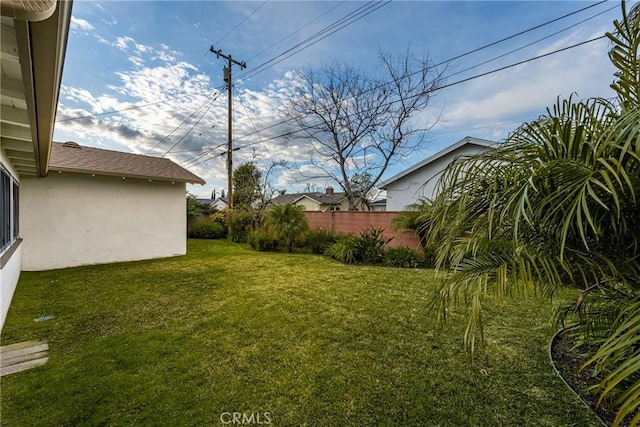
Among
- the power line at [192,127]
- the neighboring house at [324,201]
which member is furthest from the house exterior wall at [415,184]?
the neighboring house at [324,201]

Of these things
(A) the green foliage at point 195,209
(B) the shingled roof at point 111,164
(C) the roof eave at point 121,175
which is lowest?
(A) the green foliage at point 195,209

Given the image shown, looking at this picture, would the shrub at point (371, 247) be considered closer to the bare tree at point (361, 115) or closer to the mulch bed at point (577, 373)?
the mulch bed at point (577, 373)

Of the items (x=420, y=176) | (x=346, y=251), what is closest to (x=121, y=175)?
(x=346, y=251)

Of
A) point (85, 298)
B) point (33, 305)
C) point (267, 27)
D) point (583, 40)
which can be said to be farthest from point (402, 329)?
point (267, 27)

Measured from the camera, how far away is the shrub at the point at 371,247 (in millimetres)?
8344

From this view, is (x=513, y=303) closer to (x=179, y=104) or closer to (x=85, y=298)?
(x=85, y=298)

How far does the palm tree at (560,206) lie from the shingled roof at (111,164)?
8794mm

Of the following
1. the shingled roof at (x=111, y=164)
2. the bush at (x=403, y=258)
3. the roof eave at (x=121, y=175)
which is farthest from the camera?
the bush at (x=403, y=258)

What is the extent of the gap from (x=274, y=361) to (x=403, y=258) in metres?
5.76

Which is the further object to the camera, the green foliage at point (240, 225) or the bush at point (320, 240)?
the green foliage at point (240, 225)

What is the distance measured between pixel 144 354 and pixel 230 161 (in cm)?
1196

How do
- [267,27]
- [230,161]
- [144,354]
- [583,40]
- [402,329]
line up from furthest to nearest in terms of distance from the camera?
[230,161] < [267,27] < [583,40] < [402,329] < [144,354]

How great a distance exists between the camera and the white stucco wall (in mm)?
6902

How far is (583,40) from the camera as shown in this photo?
590cm
